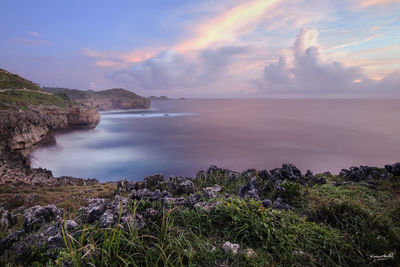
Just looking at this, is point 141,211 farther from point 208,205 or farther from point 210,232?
point 210,232

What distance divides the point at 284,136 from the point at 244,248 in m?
41.2

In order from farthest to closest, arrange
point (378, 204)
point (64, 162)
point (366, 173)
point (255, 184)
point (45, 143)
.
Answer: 1. point (45, 143)
2. point (64, 162)
3. point (366, 173)
4. point (255, 184)
5. point (378, 204)

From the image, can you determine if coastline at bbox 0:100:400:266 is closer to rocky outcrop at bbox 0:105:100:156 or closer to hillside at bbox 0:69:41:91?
rocky outcrop at bbox 0:105:100:156

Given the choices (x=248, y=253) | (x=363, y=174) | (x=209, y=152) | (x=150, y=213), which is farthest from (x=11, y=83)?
(x=363, y=174)

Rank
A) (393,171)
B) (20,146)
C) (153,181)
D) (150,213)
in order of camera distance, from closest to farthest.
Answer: (150,213) → (393,171) → (153,181) → (20,146)

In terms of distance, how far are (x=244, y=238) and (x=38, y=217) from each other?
15.4ft

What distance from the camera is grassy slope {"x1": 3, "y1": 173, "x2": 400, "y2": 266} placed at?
2.76m

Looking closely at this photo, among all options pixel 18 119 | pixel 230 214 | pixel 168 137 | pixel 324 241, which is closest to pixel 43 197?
pixel 230 214

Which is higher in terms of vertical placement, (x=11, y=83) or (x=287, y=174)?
(x=11, y=83)

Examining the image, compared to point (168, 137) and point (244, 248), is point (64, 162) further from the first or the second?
point (244, 248)

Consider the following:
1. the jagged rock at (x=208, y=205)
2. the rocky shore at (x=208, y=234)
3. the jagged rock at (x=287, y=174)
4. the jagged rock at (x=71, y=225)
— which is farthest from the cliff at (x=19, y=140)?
the jagged rock at (x=287, y=174)

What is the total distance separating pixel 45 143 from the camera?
29.9 m

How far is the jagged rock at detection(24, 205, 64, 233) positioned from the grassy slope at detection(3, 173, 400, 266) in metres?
1.93

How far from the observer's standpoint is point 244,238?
343 cm
